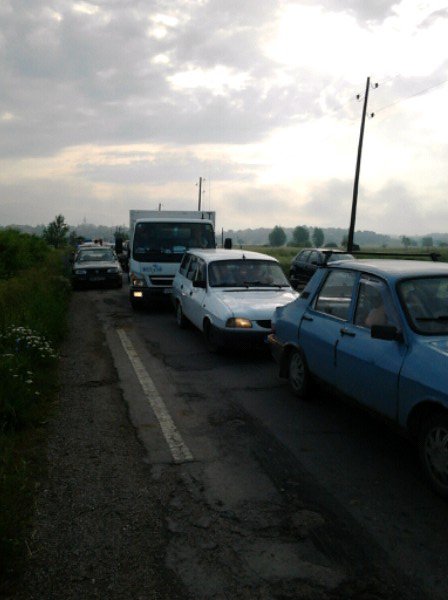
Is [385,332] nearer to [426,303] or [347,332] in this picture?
[426,303]

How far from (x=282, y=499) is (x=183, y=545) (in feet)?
3.04

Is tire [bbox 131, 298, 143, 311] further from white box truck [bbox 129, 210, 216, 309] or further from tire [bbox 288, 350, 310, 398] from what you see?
tire [bbox 288, 350, 310, 398]

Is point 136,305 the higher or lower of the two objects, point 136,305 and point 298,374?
the lower

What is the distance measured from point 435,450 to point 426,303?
1269 millimetres

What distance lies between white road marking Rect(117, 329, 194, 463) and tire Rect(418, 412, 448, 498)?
1917mm

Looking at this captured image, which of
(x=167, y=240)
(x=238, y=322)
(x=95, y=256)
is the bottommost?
(x=238, y=322)

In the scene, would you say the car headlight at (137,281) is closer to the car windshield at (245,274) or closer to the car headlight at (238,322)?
the car windshield at (245,274)

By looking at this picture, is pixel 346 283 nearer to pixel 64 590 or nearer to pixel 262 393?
pixel 262 393

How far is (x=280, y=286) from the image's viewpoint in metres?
10.1

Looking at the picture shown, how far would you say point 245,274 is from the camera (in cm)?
1026

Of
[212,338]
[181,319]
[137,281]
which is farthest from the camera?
[137,281]

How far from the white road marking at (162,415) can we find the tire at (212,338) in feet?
3.97

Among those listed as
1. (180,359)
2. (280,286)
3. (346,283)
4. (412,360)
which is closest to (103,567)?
(412,360)

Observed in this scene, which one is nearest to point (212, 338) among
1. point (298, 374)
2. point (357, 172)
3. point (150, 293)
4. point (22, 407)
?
point (298, 374)
